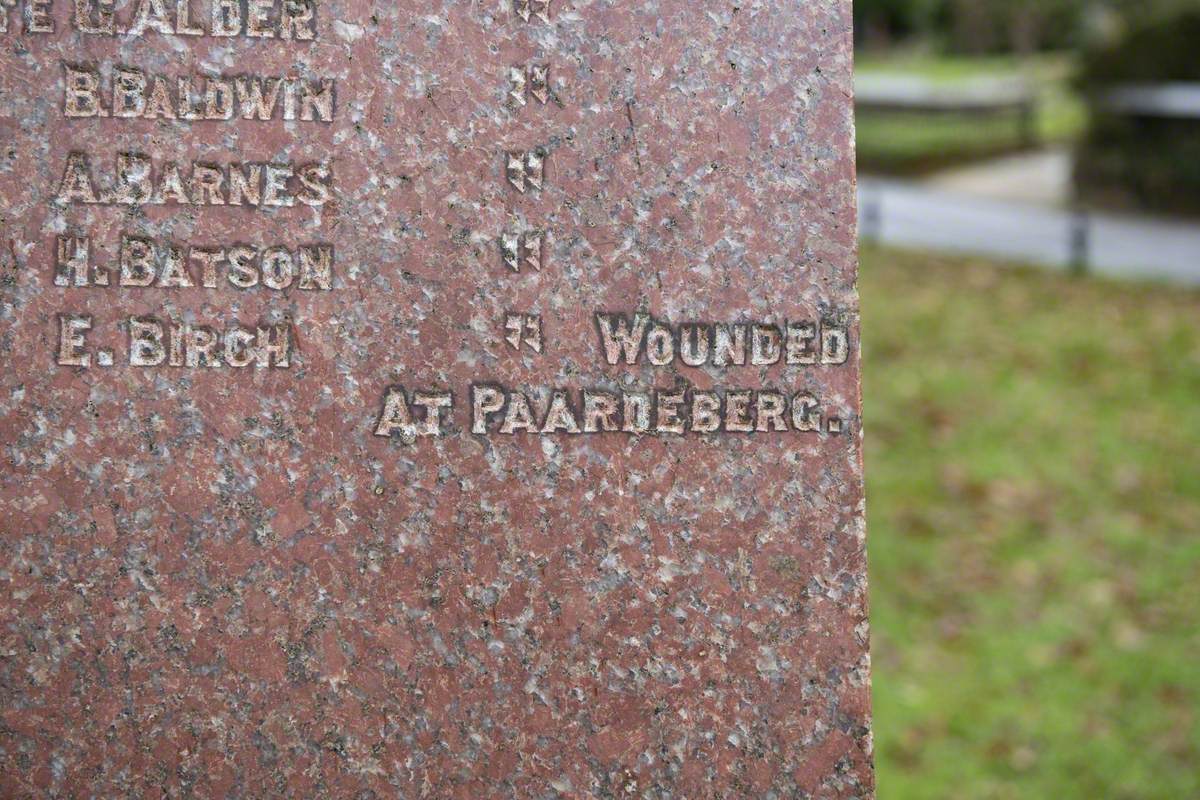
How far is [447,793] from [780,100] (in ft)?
3.94

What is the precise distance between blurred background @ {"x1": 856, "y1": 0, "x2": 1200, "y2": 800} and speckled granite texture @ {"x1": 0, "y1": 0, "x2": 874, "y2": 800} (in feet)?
7.95

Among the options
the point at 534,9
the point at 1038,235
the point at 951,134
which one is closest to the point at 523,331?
the point at 534,9

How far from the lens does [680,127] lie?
2049mm

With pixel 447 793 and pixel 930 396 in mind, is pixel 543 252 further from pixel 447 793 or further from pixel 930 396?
pixel 930 396

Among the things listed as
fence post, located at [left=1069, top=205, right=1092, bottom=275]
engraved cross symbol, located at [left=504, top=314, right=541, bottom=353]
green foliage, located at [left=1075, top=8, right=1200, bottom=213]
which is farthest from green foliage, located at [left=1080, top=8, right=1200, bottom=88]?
engraved cross symbol, located at [left=504, top=314, right=541, bottom=353]

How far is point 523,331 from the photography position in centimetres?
204

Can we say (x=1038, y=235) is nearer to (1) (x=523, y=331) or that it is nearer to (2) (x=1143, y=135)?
(2) (x=1143, y=135)

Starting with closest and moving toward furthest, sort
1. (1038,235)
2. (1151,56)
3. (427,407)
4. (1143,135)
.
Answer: (427,407)
(1038,235)
(1143,135)
(1151,56)

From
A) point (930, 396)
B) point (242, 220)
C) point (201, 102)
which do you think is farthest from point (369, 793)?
point (930, 396)

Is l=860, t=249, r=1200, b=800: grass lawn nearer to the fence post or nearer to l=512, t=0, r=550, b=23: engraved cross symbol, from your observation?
the fence post

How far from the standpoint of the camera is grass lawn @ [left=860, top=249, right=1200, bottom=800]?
442 centimetres

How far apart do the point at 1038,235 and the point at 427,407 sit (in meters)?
9.70

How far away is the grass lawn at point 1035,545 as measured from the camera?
4.42 meters

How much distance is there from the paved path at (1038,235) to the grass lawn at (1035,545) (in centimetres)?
118
